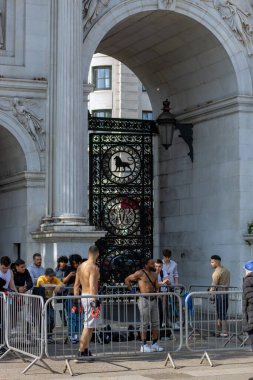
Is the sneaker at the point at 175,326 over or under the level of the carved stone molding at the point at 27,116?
under

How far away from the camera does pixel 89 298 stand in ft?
46.8

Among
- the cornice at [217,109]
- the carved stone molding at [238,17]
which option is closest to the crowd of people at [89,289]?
the cornice at [217,109]

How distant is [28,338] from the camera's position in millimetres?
14328

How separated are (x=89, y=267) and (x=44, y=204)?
6.75 meters

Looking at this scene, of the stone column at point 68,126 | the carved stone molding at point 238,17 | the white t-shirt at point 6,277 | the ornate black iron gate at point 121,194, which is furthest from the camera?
the ornate black iron gate at point 121,194

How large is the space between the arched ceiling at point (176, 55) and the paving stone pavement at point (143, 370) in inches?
398

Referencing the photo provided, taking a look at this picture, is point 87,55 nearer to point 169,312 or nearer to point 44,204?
point 44,204

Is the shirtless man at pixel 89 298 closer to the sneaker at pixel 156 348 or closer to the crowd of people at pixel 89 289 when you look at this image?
the crowd of people at pixel 89 289

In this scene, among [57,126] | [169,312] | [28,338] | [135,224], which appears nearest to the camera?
[28,338]

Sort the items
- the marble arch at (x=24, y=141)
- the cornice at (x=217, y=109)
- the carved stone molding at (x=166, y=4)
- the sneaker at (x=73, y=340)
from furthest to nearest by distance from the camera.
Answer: the cornice at (x=217, y=109)
the carved stone molding at (x=166, y=4)
the marble arch at (x=24, y=141)
the sneaker at (x=73, y=340)

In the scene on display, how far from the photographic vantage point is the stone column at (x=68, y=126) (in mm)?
20672

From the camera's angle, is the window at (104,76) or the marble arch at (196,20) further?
the window at (104,76)

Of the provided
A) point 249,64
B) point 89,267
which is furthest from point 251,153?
point 89,267

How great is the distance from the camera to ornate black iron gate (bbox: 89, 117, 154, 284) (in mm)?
25594
